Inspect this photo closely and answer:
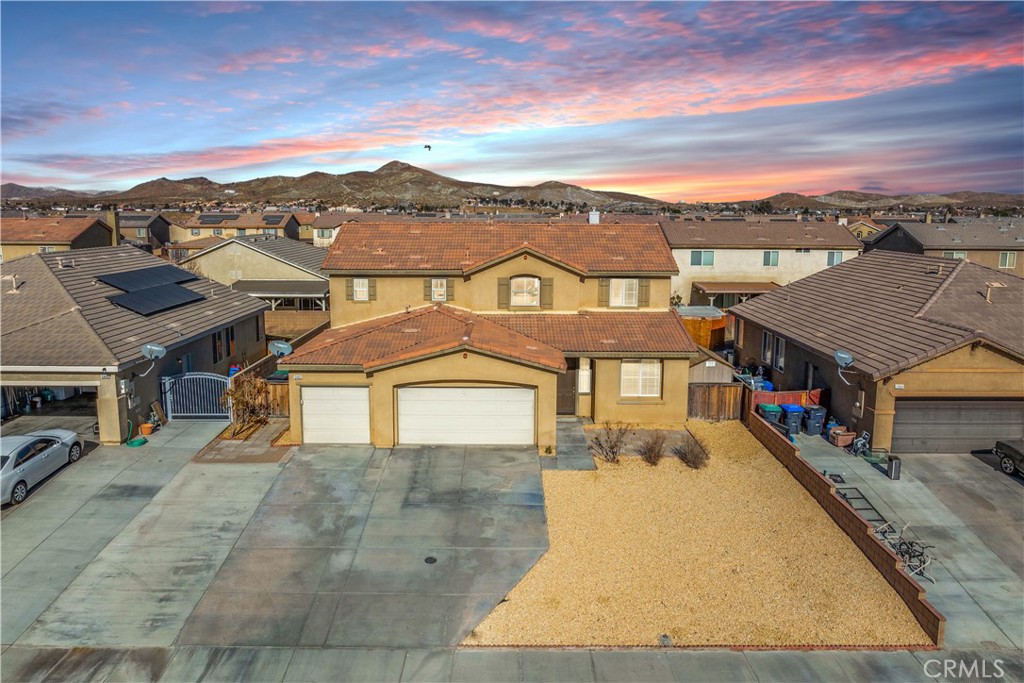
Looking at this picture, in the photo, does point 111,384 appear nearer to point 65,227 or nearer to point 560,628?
point 560,628

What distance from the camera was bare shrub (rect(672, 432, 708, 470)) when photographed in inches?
814

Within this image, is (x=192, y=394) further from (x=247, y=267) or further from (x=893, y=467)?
(x=893, y=467)

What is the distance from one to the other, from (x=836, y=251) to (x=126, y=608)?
161 feet

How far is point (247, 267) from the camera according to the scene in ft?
146

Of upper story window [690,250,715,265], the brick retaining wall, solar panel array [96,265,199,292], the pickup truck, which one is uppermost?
upper story window [690,250,715,265]

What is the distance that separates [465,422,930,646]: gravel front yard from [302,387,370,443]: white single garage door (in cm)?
697

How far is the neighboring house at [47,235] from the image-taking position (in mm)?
54156

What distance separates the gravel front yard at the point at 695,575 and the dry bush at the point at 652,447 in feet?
3.58

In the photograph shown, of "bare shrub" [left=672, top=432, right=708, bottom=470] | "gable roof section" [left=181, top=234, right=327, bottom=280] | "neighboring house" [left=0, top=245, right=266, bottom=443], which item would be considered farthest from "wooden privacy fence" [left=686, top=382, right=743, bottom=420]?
"gable roof section" [left=181, top=234, right=327, bottom=280]

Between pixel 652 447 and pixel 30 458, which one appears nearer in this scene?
pixel 30 458

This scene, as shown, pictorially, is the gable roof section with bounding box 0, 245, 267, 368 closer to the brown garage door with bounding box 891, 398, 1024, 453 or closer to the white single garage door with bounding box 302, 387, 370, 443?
the white single garage door with bounding box 302, 387, 370, 443

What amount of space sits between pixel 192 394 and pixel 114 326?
11.6 feet

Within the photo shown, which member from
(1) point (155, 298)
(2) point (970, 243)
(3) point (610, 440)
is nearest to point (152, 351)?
(1) point (155, 298)

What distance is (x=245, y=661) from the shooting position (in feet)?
39.5
